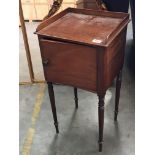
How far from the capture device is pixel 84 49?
4.21 feet

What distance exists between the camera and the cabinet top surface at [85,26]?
130 cm

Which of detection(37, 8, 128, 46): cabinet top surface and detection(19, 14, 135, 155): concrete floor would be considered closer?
detection(37, 8, 128, 46): cabinet top surface

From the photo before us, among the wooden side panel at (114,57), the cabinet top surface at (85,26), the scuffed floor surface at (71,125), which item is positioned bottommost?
the scuffed floor surface at (71,125)

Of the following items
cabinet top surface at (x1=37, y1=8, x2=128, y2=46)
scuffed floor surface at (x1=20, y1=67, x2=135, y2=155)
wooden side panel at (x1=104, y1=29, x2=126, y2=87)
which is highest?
cabinet top surface at (x1=37, y1=8, x2=128, y2=46)

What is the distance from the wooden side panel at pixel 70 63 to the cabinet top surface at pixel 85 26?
0.05 m

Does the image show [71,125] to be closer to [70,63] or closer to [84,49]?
[70,63]

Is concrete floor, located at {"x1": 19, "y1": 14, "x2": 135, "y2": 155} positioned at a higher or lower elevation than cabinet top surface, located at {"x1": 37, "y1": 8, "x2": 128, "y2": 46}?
lower

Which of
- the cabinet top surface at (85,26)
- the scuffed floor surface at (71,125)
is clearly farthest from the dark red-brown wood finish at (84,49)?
the scuffed floor surface at (71,125)

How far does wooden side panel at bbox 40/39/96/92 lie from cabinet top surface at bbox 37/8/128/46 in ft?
0.16

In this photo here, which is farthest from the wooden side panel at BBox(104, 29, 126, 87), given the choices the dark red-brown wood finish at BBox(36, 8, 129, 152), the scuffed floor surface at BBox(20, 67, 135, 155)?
the scuffed floor surface at BBox(20, 67, 135, 155)

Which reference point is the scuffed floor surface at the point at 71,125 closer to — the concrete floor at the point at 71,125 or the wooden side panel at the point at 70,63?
the concrete floor at the point at 71,125

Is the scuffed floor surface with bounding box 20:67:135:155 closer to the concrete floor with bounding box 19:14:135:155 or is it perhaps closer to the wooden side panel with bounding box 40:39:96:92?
the concrete floor with bounding box 19:14:135:155

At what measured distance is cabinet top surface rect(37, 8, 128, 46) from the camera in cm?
130

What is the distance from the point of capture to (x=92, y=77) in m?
1.35
